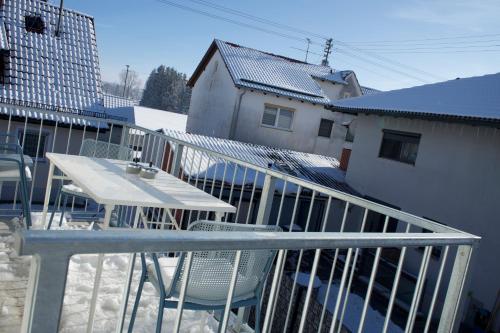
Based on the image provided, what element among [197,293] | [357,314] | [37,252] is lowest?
[357,314]

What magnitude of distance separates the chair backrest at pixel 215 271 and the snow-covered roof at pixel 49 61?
12643 mm

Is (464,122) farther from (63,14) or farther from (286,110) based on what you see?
(63,14)

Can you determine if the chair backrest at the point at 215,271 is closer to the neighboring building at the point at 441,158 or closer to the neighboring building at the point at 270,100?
the neighboring building at the point at 441,158

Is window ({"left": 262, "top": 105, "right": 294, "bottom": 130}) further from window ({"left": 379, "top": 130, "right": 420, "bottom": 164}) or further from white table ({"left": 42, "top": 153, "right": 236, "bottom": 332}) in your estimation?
white table ({"left": 42, "top": 153, "right": 236, "bottom": 332})

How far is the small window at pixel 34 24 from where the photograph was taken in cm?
1385

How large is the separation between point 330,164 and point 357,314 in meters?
8.04

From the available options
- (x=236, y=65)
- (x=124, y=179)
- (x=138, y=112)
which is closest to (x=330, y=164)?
(x=236, y=65)

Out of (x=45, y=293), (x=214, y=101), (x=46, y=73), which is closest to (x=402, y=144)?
(x=214, y=101)

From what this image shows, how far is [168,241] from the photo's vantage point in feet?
3.10

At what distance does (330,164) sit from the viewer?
16.1 meters

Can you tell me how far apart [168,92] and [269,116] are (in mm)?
50896

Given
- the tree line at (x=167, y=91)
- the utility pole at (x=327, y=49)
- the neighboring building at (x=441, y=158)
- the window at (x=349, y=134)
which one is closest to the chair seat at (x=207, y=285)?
the neighboring building at (x=441, y=158)

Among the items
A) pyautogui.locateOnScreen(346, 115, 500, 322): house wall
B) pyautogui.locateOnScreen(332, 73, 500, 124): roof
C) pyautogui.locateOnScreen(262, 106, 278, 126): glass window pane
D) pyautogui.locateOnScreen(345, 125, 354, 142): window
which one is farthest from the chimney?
pyautogui.locateOnScreen(345, 125, 354, 142): window

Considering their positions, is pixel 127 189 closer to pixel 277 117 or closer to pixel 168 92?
pixel 277 117
